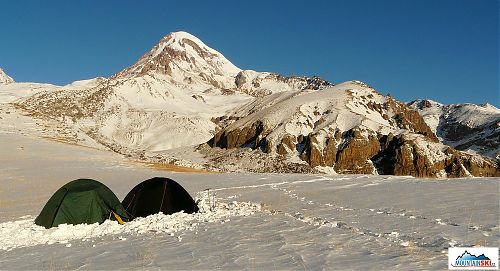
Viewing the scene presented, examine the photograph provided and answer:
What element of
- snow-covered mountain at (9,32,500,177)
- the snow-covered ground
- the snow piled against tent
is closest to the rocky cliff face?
snow-covered mountain at (9,32,500,177)

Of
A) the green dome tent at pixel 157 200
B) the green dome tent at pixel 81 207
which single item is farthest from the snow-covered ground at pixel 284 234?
the green dome tent at pixel 157 200

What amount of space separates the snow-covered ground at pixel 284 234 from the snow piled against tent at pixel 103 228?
0.04m

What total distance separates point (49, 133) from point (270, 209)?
206 ft

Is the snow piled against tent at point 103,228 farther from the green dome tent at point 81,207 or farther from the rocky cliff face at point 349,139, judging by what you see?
the rocky cliff face at point 349,139

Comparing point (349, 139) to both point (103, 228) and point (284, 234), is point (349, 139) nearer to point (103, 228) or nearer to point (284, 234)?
point (103, 228)

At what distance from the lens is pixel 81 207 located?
1805 cm

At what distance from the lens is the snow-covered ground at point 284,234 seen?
10.3m

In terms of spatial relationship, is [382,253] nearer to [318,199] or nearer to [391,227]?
[391,227]

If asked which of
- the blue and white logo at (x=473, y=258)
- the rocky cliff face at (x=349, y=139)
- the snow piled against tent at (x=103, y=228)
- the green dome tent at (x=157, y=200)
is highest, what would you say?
the rocky cliff face at (x=349, y=139)

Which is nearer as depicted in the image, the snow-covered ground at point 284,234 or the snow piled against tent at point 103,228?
the snow-covered ground at point 284,234

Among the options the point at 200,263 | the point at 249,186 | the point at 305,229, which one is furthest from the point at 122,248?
the point at 249,186

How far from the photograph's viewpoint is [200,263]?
34.2ft

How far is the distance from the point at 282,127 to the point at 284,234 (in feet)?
343

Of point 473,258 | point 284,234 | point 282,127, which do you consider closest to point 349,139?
point 282,127
